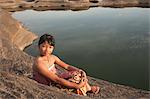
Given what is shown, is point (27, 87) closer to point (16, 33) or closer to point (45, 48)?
point (45, 48)

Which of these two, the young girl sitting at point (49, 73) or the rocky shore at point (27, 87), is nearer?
the rocky shore at point (27, 87)

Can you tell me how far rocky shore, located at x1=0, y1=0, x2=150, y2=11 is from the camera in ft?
122

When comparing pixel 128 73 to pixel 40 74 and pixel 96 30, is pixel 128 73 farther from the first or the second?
pixel 40 74

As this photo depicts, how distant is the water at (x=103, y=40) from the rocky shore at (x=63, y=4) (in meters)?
2.64

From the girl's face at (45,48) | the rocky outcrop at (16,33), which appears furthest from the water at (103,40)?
the girl's face at (45,48)

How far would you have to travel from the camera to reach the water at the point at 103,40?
17344 millimetres

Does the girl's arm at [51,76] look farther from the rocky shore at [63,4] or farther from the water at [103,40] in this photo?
the rocky shore at [63,4]

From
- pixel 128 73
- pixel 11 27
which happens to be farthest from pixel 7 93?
pixel 11 27

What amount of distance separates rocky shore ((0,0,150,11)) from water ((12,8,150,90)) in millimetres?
2640

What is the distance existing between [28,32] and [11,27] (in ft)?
9.03

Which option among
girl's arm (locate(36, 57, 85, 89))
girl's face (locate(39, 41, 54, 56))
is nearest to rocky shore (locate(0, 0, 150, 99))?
girl's arm (locate(36, 57, 85, 89))

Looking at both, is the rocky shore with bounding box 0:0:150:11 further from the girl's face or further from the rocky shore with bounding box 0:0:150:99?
the girl's face

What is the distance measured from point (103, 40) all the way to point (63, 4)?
54.4ft

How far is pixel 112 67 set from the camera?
18.0m
